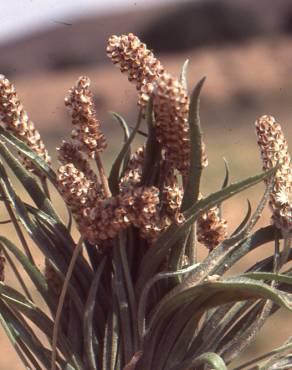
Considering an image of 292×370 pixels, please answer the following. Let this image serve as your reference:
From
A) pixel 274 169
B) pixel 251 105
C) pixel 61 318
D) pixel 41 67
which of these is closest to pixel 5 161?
pixel 61 318

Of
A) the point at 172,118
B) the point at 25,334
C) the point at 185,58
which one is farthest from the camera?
the point at 185,58

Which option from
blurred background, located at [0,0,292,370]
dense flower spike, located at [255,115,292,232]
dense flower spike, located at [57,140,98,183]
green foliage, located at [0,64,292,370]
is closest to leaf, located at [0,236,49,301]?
green foliage, located at [0,64,292,370]

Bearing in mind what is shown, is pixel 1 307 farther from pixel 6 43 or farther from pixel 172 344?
pixel 6 43

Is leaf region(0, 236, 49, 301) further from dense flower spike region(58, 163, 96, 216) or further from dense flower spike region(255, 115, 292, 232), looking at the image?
dense flower spike region(255, 115, 292, 232)

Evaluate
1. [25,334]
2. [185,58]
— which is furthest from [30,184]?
[185,58]

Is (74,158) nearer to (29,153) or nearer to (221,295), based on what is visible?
(29,153)
